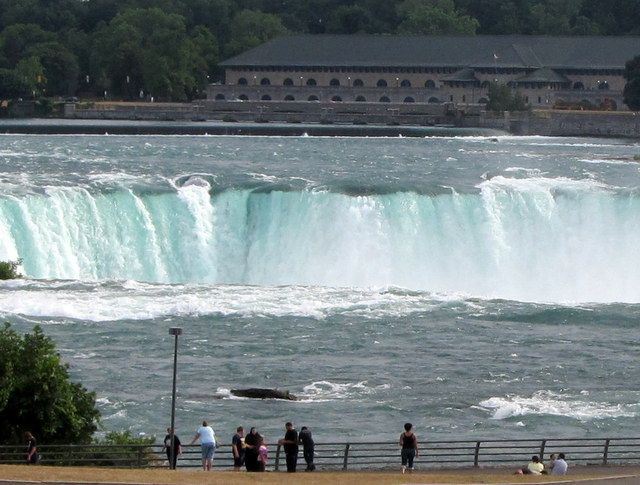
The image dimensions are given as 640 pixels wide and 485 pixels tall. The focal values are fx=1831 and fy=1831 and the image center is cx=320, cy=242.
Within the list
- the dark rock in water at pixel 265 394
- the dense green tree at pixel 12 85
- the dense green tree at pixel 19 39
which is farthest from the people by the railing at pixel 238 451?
the dense green tree at pixel 19 39

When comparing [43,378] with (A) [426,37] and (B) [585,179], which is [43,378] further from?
(A) [426,37]

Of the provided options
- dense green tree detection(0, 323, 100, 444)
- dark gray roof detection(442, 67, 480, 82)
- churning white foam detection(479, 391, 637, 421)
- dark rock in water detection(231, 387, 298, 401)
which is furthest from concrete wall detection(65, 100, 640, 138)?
dense green tree detection(0, 323, 100, 444)

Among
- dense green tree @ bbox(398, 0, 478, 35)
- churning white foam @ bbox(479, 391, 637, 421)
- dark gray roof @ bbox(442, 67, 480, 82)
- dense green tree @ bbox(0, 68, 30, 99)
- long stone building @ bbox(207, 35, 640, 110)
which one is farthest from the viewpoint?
dense green tree @ bbox(398, 0, 478, 35)

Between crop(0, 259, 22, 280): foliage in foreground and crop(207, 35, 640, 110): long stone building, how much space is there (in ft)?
285

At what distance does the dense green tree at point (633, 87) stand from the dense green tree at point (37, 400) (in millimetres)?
104241

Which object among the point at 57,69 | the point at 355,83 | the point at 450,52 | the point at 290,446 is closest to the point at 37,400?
the point at 290,446

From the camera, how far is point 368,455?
30.7 m

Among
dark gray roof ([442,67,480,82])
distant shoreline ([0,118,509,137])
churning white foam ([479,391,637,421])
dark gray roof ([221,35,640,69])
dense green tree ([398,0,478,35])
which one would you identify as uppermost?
dense green tree ([398,0,478,35])

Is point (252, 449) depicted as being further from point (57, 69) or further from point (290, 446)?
point (57, 69)

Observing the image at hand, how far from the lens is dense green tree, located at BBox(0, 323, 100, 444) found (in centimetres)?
2978

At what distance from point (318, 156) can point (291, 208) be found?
1036 inches

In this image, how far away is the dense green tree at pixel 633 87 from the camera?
13050cm

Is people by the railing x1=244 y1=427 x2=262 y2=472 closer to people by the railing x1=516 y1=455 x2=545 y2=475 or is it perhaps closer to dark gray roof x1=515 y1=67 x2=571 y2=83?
people by the railing x1=516 y1=455 x2=545 y2=475

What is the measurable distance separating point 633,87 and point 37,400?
105427 millimetres
